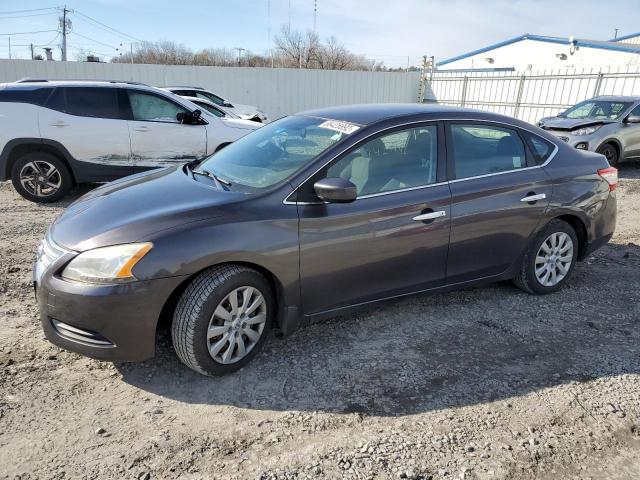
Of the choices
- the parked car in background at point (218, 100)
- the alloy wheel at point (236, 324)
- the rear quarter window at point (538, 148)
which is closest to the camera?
the alloy wheel at point (236, 324)

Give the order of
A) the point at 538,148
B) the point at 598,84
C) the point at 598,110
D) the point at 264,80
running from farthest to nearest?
the point at 264,80
the point at 598,84
the point at 598,110
the point at 538,148

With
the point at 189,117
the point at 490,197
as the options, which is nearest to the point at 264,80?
the point at 189,117

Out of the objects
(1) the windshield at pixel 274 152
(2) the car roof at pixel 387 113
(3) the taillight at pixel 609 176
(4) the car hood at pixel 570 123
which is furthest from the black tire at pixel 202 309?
(4) the car hood at pixel 570 123

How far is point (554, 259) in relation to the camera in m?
4.49

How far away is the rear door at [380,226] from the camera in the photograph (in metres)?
3.27

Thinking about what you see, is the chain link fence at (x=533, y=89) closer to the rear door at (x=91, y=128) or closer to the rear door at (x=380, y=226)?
the rear door at (x=380, y=226)

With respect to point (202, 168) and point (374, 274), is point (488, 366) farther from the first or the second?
point (202, 168)

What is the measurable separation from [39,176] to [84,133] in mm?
925

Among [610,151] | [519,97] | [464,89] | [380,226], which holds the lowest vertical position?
[610,151]

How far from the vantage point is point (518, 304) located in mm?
4379

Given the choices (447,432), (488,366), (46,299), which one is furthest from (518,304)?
(46,299)

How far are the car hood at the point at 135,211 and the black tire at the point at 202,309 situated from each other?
369 millimetres

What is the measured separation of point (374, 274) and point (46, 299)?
6.86 feet

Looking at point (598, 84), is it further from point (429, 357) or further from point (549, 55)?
point (549, 55)
